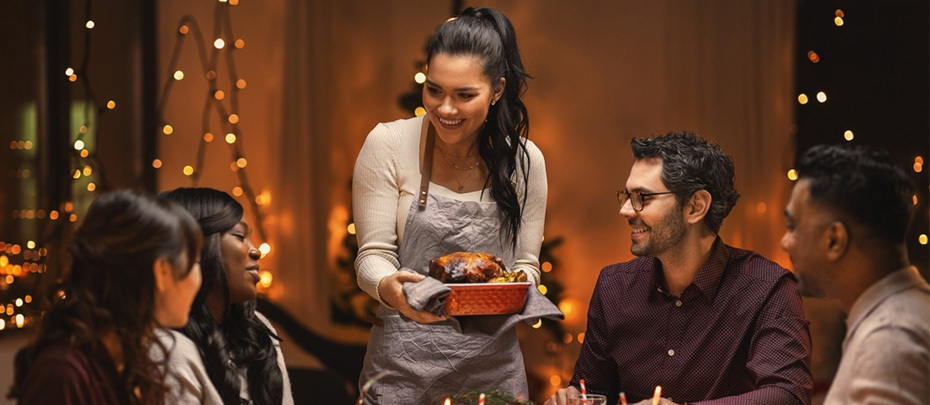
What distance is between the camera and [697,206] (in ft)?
9.61

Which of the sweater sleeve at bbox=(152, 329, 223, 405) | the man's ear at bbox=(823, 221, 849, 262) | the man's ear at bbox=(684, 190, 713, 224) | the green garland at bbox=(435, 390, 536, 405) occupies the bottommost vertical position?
the green garland at bbox=(435, 390, 536, 405)

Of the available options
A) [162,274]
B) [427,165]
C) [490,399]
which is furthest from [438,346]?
[162,274]

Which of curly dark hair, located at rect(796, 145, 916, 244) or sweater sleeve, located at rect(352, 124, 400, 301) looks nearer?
curly dark hair, located at rect(796, 145, 916, 244)

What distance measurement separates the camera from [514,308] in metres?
2.47

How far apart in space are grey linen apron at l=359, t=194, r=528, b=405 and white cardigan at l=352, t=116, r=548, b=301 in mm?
45

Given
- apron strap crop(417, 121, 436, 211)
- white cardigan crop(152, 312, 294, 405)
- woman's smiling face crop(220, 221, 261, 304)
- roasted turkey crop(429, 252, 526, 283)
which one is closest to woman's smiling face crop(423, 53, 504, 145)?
apron strap crop(417, 121, 436, 211)

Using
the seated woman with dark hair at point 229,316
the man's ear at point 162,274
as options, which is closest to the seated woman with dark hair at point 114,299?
the man's ear at point 162,274

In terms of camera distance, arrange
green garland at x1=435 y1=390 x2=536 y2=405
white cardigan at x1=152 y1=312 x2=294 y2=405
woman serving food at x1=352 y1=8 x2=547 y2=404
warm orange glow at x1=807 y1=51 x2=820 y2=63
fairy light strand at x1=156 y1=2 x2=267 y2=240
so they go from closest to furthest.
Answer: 1. white cardigan at x1=152 y1=312 x2=294 y2=405
2. green garland at x1=435 y1=390 x2=536 y2=405
3. woman serving food at x1=352 y1=8 x2=547 y2=404
4. warm orange glow at x1=807 y1=51 x2=820 y2=63
5. fairy light strand at x1=156 y1=2 x2=267 y2=240

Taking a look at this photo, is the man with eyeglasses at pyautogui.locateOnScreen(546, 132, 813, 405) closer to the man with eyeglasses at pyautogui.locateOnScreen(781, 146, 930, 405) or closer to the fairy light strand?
the man with eyeglasses at pyautogui.locateOnScreen(781, 146, 930, 405)

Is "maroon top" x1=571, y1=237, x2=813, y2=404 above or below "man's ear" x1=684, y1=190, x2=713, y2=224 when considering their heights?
below

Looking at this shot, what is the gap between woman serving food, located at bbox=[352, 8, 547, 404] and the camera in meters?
2.73

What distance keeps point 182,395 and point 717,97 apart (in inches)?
164

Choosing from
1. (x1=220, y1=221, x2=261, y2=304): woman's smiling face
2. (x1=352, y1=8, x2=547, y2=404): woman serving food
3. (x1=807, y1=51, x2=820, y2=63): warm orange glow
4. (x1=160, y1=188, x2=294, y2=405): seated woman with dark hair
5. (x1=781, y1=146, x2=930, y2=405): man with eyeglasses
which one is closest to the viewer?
(x1=781, y1=146, x2=930, y2=405): man with eyeglasses

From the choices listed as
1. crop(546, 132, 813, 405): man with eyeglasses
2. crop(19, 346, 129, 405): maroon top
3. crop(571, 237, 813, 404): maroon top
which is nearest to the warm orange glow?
crop(546, 132, 813, 405): man with eyeglasses
